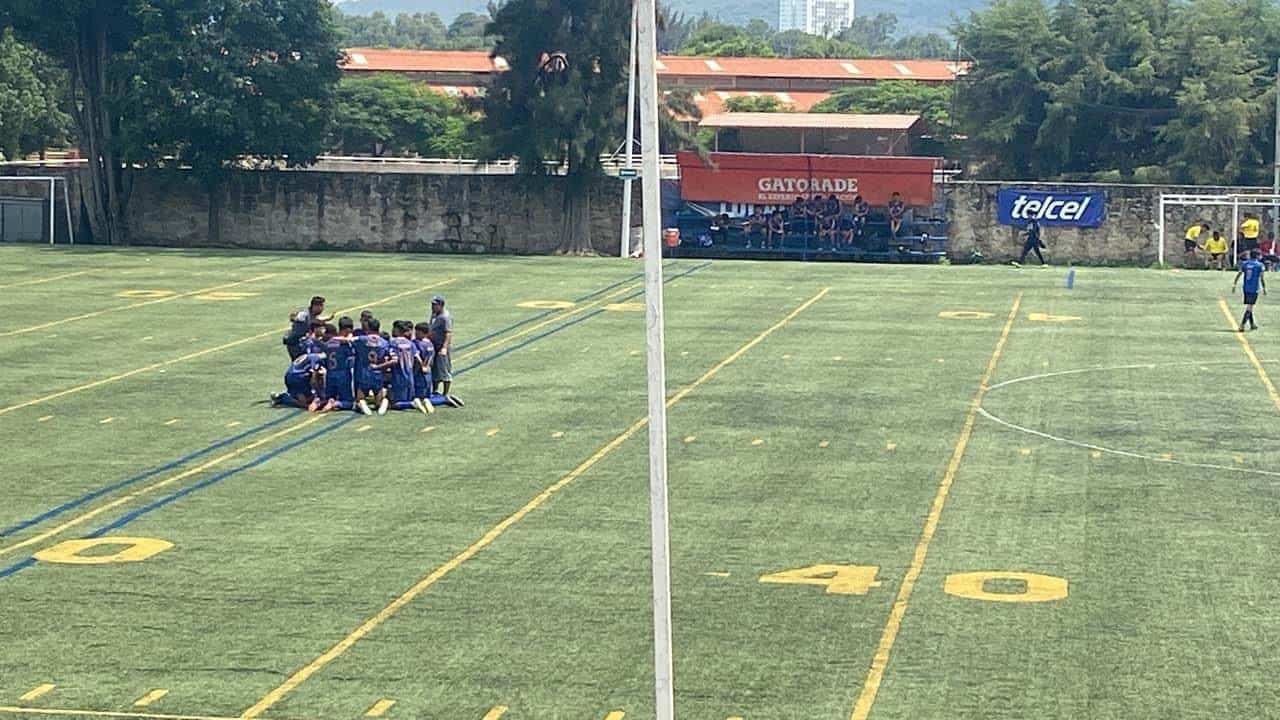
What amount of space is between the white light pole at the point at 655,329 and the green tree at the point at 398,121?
102 meters

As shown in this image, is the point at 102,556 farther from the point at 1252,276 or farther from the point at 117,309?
the point at 1252,276

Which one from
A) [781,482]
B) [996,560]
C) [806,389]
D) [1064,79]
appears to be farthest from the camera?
[1064,79]

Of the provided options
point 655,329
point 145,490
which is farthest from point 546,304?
point 655,329

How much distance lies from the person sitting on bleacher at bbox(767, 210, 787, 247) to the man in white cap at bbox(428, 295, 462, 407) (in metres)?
32.0

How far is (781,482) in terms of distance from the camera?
74.6 feet

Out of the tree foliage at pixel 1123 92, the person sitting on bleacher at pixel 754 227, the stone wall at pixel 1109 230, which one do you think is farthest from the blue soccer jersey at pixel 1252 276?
the tree foliage at pixel 1123 92

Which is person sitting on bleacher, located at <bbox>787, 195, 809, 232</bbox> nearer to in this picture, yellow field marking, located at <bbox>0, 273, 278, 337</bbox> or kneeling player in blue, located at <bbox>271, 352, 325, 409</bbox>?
yellow field marking, located at <bbox>0, 273, 278, 337</bbox>

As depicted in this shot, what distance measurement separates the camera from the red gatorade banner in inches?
2338

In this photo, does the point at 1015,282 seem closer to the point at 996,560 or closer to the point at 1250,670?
the point at 996,560

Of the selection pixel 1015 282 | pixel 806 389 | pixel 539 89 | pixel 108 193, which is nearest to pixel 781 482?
pixel 806 389

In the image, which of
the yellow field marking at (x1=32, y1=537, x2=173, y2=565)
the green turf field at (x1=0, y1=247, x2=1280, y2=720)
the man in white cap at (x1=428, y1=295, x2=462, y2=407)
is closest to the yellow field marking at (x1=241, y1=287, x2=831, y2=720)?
the green turf field at (x1=0, y1=247, x2=1280, y2=720)

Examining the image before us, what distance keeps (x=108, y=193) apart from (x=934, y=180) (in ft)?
81.2

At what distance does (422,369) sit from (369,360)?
3.03 ft

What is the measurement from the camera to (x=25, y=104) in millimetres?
90750
